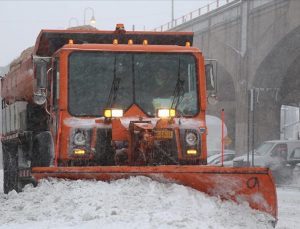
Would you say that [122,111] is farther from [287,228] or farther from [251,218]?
[287,228]

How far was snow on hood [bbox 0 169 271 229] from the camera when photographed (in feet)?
24.4

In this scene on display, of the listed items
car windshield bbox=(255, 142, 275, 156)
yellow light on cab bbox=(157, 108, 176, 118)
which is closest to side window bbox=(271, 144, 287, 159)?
car windshield bbox=(255, 142, 275, 156)

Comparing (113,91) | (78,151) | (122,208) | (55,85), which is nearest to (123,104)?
(113,91)

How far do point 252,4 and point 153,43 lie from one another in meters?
25.2

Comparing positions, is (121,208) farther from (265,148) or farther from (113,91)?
(265,148)

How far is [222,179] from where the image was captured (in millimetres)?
8531

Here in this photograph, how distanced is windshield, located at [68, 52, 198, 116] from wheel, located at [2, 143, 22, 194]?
3.38 m

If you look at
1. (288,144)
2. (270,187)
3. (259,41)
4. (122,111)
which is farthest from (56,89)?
(259,41)

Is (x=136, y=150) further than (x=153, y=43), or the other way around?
(x=153, y=43)

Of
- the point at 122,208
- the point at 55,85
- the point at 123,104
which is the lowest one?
the point at 122,208

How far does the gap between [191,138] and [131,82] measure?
1208 mm

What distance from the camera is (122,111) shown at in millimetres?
9750

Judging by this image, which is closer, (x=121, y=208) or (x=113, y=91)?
(x=121, y=208)

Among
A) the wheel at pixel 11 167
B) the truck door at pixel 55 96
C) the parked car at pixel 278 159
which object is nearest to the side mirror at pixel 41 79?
the truck door at pixel 55 96
